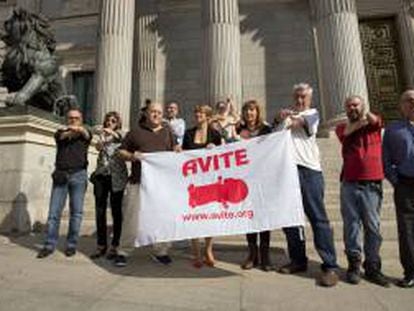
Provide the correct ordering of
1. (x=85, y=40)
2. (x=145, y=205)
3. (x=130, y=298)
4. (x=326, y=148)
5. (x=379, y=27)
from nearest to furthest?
(x=130, y=298), (x=145, y=205), (x=326, y=148), (x=379, y=27), (x=85, y=40)

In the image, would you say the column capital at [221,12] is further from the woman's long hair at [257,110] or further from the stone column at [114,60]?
the woman's long hair at [257,110]

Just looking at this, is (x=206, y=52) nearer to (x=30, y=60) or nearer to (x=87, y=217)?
(x=30, y=60)

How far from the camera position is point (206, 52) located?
595 inches

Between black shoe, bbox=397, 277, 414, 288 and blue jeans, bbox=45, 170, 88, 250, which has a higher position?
blue jeans, bbox=45, 170, 88, 250

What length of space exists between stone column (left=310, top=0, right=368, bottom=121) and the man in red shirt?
8.93 meters

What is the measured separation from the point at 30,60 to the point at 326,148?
7.91 meters

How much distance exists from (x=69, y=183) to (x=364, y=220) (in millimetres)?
3822

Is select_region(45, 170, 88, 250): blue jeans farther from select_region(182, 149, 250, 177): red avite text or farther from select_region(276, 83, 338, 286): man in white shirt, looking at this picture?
select_region(276, 83, 338, 286): man in white shirt

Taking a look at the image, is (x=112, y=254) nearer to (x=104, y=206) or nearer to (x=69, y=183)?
(x=104, y=206)

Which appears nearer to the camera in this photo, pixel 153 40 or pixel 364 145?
pixel 364 145

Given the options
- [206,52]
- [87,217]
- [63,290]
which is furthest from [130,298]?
[206,52]

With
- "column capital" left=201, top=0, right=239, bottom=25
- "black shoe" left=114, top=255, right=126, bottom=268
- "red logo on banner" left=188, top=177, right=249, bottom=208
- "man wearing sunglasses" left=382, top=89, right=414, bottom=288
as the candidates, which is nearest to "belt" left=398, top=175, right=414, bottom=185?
"man wearing sunglasses" left=382, top=89, right=414, bottom=288

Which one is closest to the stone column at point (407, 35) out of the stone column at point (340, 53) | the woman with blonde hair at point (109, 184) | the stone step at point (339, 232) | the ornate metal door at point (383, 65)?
the ornate metal door at point (383, 65)

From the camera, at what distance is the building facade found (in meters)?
14.7
